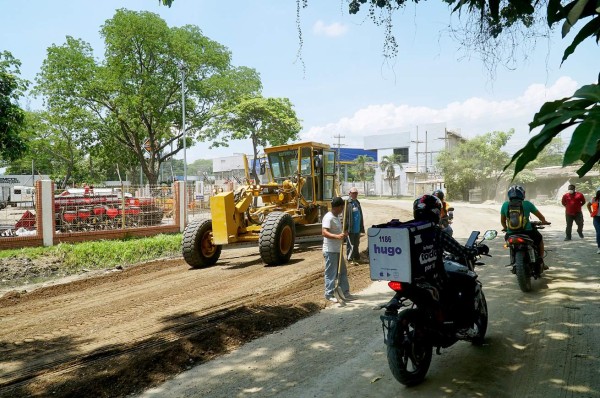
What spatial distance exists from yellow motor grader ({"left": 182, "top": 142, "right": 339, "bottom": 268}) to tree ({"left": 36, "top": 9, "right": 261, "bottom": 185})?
1509 cm

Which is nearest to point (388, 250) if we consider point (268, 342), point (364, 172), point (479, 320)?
point (479, 320)

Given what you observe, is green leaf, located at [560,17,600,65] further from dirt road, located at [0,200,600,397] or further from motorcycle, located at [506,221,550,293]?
motorcycle, located at [506,221,550,293]

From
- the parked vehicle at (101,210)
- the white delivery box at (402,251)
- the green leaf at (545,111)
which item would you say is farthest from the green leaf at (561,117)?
the parked vehicle at (101,210)

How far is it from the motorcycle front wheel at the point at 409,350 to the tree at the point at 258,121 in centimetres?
2361

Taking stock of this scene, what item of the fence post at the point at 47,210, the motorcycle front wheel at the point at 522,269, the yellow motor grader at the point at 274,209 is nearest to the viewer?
the motorcycle front wheel at the point at 522,269

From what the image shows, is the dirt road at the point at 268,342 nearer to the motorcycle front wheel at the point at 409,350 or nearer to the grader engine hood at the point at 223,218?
the motorcycle front wheel at the point at 409,350

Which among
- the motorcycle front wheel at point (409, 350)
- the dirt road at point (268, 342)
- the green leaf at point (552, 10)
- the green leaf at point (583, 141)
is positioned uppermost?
the green leaf at point (552, 10)

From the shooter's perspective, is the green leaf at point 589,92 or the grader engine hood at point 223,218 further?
the grader engine hood at point 223,218

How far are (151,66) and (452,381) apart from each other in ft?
85.3

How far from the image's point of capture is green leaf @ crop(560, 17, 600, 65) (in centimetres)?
234

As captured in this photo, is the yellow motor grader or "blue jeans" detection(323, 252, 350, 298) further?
the yellow motor grader

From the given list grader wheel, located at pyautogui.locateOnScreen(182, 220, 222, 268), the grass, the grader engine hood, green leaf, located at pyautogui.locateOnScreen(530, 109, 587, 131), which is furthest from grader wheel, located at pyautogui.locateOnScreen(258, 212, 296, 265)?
green leaf, located at pyautogui.locateOnScreen(530, 109, 587, 131)

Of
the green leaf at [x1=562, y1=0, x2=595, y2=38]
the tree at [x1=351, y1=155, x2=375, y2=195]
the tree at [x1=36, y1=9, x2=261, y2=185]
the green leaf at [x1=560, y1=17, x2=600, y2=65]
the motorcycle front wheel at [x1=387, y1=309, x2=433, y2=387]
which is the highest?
the tree at [x1=36, y1=9, x2=261, y2=185]

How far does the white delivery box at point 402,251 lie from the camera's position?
400 centimetres
